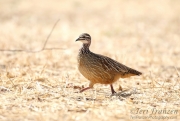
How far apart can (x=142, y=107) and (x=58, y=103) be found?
1209 millimetres

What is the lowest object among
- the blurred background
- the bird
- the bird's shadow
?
the bird's shadow

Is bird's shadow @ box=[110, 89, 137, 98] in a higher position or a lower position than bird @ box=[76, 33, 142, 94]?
lower

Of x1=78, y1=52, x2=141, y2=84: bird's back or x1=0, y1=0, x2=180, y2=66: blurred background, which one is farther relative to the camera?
x1=0, y1=0, x2=180, y2=66: blurred background

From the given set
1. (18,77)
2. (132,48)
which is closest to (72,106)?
(18,77)

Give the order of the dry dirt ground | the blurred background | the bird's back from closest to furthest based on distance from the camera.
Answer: the dry dirt ground < the bird's back < the blurred background

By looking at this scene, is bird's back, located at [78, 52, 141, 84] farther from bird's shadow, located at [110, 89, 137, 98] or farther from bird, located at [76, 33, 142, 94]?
bird's shadow, located at [110, 89, 137, 98]

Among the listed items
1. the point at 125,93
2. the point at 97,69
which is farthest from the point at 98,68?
the point at 125,93

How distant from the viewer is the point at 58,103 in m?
7.14

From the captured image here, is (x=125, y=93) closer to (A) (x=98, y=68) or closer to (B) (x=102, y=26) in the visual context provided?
(A) (x=98, y=68)

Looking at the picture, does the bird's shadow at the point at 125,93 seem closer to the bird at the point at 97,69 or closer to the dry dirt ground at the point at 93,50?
the dry dirt ground at the point at 93,50

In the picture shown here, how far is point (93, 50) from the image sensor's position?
1480cm

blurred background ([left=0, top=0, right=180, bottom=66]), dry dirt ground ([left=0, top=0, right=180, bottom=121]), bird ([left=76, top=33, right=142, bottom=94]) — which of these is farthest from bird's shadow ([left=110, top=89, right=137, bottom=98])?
blurred background ([left=0, top=0, right=180, bottom=66])

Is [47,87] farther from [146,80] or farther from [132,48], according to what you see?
[132,48]

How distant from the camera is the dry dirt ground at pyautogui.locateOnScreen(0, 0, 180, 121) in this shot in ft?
22.5
